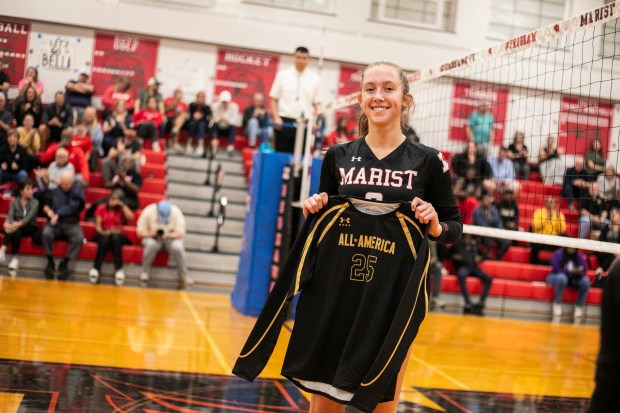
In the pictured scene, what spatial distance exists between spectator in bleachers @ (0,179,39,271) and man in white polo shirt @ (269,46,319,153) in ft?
14.7

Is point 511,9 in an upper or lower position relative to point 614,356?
upper

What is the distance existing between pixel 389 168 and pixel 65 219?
35.8 feet

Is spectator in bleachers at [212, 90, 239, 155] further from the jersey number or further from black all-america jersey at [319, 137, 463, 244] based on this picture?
the jersey number

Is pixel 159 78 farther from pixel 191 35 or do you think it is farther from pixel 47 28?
pixel 47 28

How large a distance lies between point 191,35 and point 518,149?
26.2 feet

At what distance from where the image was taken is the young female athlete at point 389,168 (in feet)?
11.2

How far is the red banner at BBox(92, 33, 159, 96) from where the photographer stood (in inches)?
748

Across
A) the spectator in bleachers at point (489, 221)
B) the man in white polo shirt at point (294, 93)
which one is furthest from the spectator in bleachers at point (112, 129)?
the spectator in bleachers at point (489, 221)

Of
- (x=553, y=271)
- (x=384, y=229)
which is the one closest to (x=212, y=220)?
(x=553, y=271)

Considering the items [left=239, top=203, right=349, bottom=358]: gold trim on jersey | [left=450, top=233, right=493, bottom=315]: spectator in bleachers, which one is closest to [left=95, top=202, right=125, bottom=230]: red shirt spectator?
[left=450, top=233, right=493, bottom=315]: spectator in bleachers

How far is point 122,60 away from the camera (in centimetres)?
1912

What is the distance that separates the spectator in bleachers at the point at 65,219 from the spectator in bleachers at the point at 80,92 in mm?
4500

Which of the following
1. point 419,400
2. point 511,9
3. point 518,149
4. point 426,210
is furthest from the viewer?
point 511,9

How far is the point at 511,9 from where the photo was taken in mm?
21094
